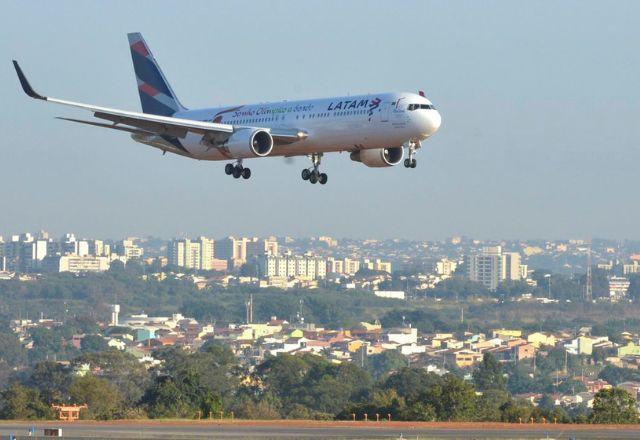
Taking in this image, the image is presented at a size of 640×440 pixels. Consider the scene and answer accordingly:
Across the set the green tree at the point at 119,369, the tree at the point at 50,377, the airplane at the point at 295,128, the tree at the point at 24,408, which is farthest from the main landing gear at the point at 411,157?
the green tree at the point at 119,369

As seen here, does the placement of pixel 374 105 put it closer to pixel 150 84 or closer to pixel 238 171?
pixel 238 171

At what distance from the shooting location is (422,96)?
77.0 m

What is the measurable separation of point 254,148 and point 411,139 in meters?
8.78

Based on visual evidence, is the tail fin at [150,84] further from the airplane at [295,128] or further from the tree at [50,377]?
the tree at [50,377]

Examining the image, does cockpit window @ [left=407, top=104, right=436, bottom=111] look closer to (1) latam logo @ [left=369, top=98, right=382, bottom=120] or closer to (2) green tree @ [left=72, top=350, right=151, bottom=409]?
(1) latam logo @ [left=369, top=98, right=382, bottom=120]

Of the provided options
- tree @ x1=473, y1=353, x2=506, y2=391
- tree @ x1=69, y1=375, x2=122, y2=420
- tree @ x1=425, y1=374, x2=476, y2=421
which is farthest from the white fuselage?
tree @ x1=473, y1=353, x2=506, y2=391

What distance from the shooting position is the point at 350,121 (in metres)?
76.9

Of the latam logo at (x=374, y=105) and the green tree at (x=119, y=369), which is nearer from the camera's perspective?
the latam logo at (x=374, y=105)

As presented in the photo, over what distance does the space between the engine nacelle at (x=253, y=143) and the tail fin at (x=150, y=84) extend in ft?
43.9

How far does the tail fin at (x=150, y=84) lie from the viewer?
3720 inches

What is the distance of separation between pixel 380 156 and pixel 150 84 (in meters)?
22.0

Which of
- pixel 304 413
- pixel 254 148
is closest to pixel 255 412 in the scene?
pixel 304 413

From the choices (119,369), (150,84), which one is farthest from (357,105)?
(119,369)

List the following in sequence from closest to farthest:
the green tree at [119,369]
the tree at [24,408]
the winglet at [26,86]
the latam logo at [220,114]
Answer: the winglet at [26,86]
the latam logo at [220,114]
the tree at [24,408]
the green tree at [119,369]
